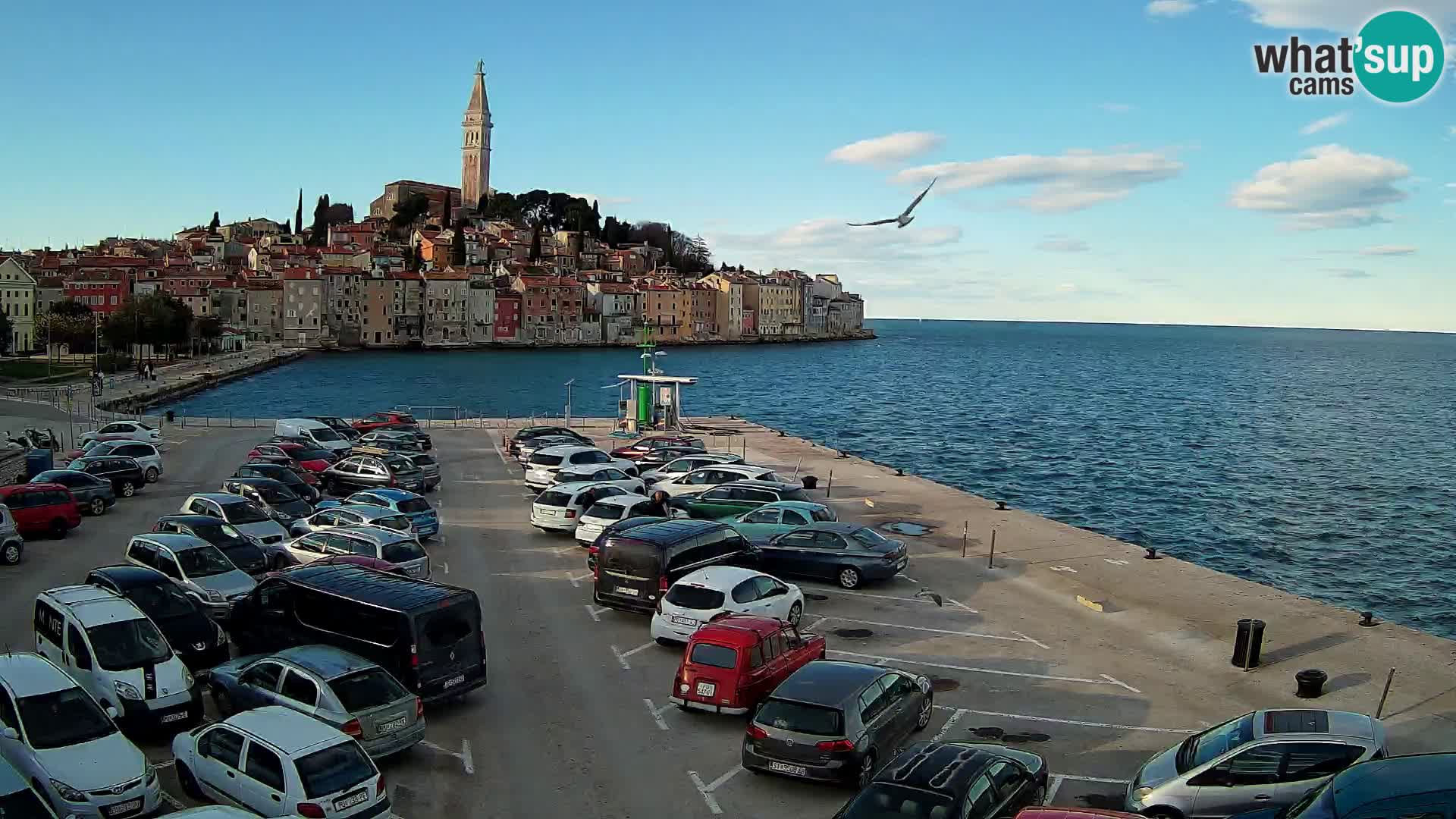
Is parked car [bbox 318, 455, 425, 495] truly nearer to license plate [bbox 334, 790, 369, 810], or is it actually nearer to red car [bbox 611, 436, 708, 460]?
red car [bbox 611, 436, 708, 460]

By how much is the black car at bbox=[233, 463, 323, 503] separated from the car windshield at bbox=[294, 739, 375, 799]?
55.5ft

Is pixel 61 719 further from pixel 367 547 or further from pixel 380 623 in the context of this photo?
pixel 367 547

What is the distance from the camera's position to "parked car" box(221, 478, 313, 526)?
23355 millimetres

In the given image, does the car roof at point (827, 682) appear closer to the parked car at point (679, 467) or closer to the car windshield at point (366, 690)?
the car windshield at point (366, 690)

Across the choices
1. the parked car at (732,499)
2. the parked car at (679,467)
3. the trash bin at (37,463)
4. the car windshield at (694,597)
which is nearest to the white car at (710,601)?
the car windshield at (694,597)

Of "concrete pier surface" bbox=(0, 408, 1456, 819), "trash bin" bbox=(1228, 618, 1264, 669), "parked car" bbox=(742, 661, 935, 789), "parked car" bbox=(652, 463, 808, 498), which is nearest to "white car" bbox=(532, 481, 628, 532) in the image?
"concrete pier surface" bbox=(0, 408, 1456, 819)

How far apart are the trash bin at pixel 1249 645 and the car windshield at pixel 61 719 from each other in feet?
45.1

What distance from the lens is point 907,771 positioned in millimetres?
9172

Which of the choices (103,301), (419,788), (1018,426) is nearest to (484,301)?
(103,301)

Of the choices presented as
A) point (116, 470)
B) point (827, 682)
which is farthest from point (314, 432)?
point (827, 682)

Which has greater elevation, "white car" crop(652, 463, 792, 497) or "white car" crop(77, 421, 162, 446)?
"white car" crop(652, 463, 792, 497)

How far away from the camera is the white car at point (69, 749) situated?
9312 millimetres

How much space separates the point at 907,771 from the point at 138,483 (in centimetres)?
2513

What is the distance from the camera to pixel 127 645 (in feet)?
39.1
